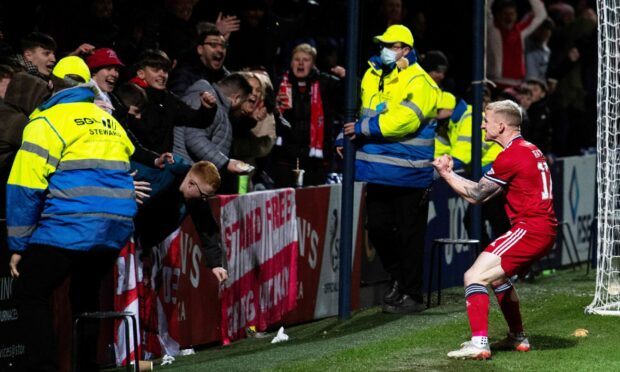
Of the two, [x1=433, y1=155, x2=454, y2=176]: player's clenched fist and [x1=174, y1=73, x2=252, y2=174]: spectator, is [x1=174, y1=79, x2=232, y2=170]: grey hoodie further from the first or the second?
[x1=433, y1=155, x2=454, y2=176]: player's clenched fist

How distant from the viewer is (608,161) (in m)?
13.6

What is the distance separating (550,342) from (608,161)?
356 centimetres

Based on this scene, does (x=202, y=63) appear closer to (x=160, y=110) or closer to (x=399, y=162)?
(x=160, y=110)

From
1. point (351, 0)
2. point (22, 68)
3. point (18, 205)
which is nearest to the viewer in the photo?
point (18, 205)

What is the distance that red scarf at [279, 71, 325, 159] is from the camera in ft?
49.2

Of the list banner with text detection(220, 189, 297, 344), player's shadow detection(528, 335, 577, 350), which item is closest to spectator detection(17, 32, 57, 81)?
banner with text detection(220, 189, 297, 344)

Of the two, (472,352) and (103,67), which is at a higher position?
(103,67)

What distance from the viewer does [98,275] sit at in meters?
9.05

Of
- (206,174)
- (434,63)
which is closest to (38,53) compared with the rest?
(206,174)

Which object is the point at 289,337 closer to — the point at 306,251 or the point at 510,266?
the point at 306,251

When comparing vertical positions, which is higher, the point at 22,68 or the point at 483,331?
the point at 22,68

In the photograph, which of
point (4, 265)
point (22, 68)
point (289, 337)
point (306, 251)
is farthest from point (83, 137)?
point (306, 251)

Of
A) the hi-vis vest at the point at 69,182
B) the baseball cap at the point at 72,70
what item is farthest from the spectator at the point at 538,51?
the hi-vis vest at the point at 69,182

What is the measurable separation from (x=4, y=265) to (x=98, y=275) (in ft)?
3.07
